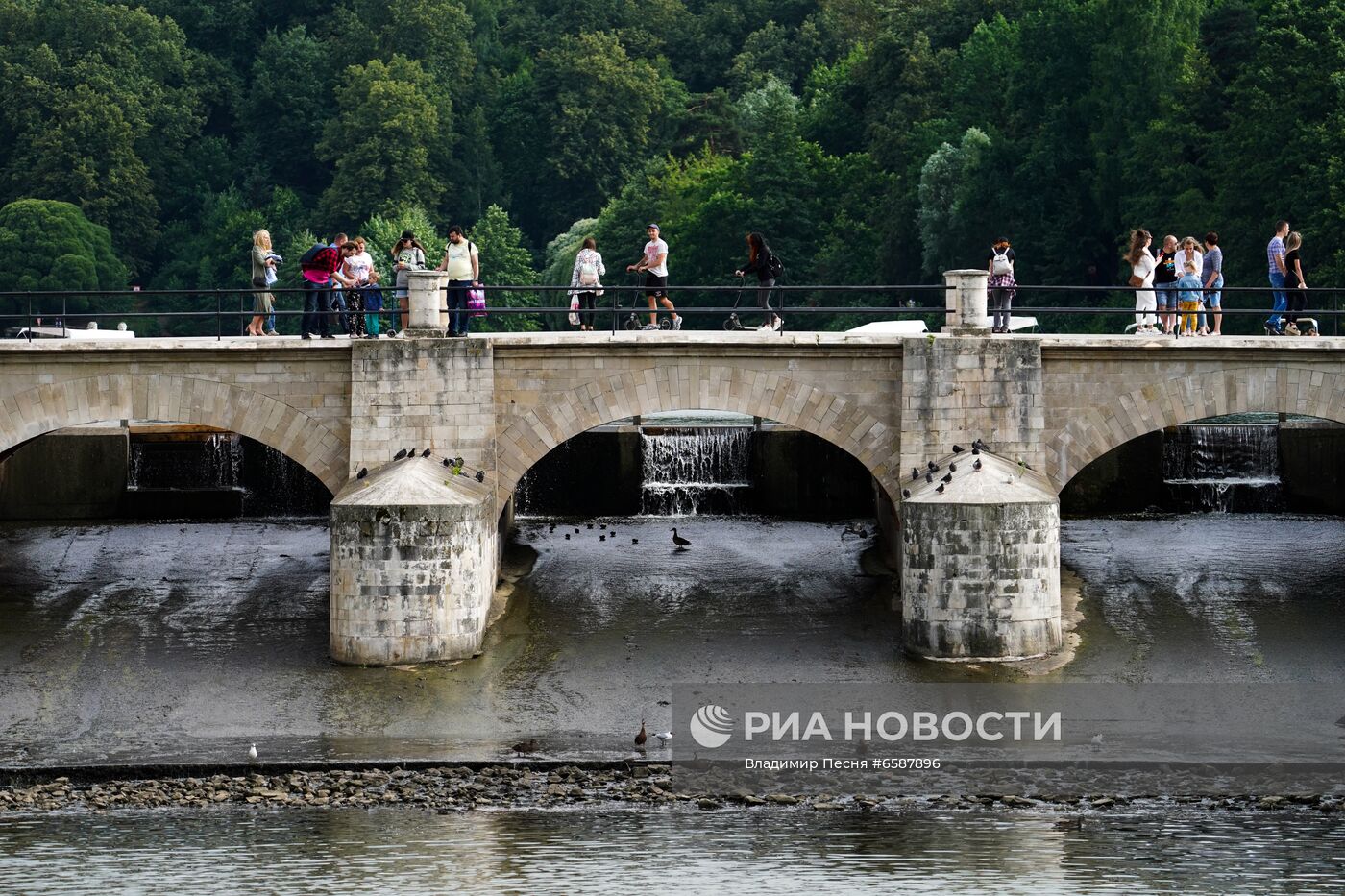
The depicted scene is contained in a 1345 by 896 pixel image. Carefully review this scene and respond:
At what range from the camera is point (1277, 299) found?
3869cm

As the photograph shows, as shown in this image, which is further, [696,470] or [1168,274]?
[696,470]

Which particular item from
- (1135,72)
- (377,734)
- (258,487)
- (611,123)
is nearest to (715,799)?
(377,734)

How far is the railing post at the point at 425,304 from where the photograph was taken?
35094 mm

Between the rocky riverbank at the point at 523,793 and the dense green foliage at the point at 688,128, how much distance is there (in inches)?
1373

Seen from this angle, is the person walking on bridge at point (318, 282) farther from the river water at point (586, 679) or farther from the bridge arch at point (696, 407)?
the river water at point (586, 679)

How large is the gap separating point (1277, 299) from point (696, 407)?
10036 millimetres

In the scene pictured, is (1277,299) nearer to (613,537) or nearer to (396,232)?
(613,537)

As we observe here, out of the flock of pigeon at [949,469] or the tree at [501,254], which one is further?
the tree at [501,254]

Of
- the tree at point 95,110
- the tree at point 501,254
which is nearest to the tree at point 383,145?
the tree at point 501,254

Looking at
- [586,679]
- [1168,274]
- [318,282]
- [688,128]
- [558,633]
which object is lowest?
[586,679]

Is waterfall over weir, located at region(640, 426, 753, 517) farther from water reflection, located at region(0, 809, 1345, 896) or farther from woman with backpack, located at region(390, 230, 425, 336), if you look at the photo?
water reflection, located at region(0, 809, 1345, 896)

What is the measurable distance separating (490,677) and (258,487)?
46.8 ft

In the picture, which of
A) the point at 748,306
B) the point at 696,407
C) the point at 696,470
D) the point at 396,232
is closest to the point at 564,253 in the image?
the point at 396,232

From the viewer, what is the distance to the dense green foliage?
67.1 m
